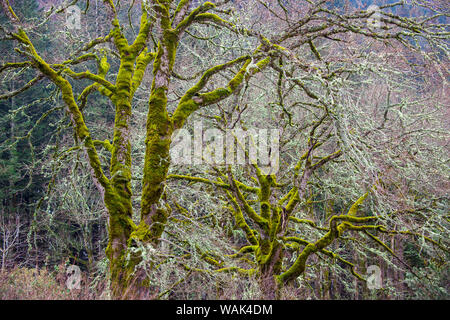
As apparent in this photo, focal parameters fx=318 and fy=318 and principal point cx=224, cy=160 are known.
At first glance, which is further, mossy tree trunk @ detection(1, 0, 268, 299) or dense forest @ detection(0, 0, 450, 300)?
mossy tree trunk @ detection(1, 0, 268, 299)

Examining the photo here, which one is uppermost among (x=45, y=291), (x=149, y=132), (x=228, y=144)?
(x=228, y=144)

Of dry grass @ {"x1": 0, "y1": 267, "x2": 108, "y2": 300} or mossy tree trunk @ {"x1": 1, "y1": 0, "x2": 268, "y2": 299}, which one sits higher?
mossy tree trunk @ {"x1": 1, "y1": 0, "x2": 268, "y2": 299}

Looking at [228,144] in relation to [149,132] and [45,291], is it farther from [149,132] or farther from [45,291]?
[45,291]

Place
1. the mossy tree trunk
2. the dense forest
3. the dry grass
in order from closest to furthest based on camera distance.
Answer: the dry grass < the dense forest < the mossy tree trunk

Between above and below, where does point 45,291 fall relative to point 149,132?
below

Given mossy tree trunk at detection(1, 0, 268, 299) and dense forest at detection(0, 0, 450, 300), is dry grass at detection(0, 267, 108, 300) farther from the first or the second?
mossy tree trunk at detection(1, 0, 268, 299)

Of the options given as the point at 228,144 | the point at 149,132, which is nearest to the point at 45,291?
the point at 149,132

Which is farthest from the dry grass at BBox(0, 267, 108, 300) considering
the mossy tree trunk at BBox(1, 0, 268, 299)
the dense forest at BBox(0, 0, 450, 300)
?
the mossy tree trunk at BBox(1, 0, 268, 299)

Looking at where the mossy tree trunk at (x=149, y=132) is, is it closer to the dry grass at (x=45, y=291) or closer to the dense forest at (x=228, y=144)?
the dense forest at (x=228, y=144)

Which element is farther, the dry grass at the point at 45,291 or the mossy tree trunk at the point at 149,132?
the mossy tree trunk at the point at 149,132

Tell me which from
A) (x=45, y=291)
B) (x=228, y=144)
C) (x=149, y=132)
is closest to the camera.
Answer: (x=45, y=291)

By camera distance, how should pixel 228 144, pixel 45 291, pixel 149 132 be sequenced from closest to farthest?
pixel 45 291 < pixel 149 132 < pixel 228 144

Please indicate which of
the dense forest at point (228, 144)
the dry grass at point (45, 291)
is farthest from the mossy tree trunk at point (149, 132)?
the dry grass at point (45, 291)
